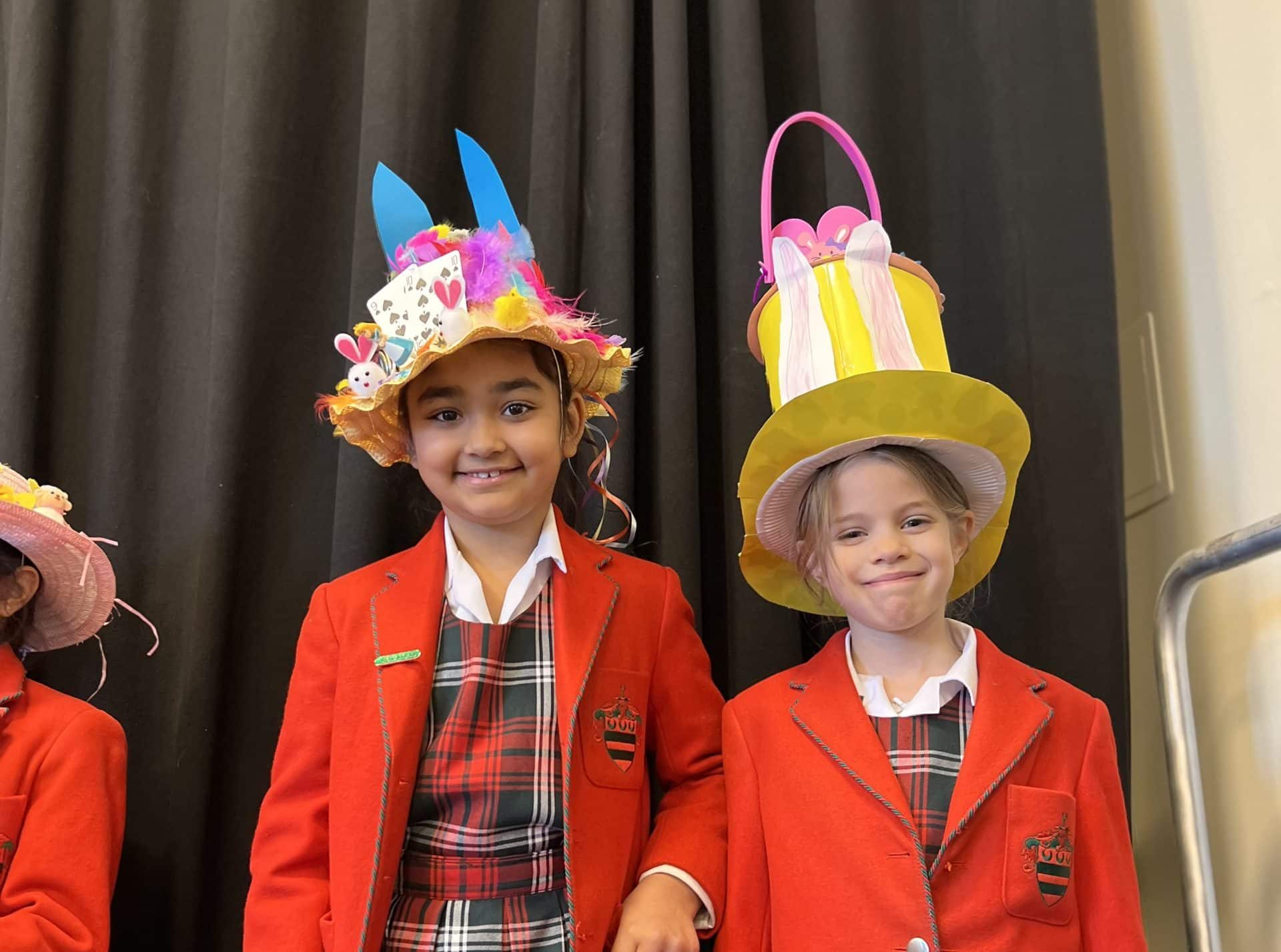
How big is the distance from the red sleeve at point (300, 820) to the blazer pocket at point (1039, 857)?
31.0 inches

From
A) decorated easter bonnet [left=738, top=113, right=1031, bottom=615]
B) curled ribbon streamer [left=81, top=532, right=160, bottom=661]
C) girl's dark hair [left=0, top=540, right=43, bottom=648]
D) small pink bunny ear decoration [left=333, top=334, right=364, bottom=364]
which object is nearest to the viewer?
decorated easter bonnet [left=738, top=113, right=1031, bottom=615]

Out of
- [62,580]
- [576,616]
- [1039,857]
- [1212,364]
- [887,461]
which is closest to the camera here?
[1039,857]

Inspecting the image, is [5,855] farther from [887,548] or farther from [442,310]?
[887,548]

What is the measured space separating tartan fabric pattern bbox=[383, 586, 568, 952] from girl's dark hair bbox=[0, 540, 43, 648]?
1.98ft

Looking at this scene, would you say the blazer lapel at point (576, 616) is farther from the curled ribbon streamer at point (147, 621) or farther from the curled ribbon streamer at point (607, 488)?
the curled ribbon streamer at point (147, 621)

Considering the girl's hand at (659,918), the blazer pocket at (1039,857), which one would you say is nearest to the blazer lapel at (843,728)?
the blazer pocket at (1039,857)

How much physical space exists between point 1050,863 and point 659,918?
0.44 meters

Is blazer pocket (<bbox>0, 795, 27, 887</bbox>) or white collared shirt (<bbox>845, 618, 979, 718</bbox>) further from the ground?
white collared shirt (<bbox>845, 618, 979, 718</bbox>)

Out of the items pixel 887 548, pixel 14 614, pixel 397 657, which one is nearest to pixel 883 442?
pixel 887 548

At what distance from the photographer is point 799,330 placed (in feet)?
4.76

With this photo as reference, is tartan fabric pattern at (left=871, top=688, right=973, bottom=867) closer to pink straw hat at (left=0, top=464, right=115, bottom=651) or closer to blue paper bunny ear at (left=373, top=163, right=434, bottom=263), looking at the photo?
blue paper bunny ear at (left=373, top=163, right=434, bottom=263)

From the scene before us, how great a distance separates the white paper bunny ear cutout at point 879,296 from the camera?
4.66 ft

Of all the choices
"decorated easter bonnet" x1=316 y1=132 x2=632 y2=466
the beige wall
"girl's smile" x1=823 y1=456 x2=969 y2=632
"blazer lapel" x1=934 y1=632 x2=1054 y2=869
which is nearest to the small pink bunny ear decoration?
"decorated easter bonnet" x1=316 y1=132 x2=632 y2=466

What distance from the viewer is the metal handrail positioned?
4.69ft
